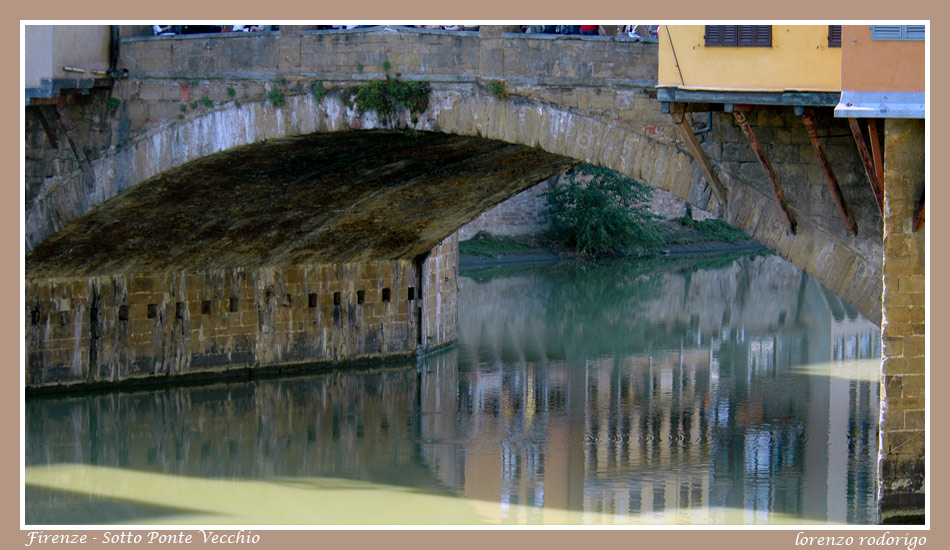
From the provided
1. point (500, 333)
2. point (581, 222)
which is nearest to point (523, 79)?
point (500, 333)

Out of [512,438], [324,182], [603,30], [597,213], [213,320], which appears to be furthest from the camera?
[597,213]

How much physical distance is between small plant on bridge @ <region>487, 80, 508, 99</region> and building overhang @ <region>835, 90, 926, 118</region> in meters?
2.48

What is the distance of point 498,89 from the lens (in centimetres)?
890

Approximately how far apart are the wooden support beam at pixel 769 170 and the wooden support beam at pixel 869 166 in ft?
1.85

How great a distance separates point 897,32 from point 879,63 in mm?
165

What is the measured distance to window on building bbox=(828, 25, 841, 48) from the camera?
737 cm

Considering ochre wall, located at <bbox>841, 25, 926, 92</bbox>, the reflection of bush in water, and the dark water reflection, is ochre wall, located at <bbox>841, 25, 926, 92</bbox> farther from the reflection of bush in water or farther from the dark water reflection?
the reflection of bush in water

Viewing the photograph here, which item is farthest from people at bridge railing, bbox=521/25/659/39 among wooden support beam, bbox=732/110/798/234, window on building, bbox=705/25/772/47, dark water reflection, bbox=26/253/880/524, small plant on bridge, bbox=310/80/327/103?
dark water reflection, bbox=26/253/880/524

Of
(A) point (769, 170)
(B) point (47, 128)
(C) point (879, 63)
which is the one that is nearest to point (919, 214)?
(C) point (879, 63)

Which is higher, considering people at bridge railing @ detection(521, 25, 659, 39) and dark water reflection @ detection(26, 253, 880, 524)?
people at bridge railing @ detection(521, 25, 659, 39)

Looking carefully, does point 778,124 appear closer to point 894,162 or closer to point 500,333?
point 894,162

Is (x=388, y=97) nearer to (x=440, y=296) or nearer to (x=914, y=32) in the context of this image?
(x=914, y=32)

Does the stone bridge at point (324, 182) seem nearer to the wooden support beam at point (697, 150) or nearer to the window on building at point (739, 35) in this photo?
the wooden support beam at point (697, 150)

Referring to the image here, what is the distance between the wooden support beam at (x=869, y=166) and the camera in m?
7.14
